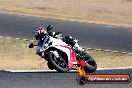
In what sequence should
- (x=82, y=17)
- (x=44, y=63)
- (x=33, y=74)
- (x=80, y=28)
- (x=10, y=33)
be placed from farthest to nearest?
(x=82, y=17)
(x=80, y=28)
(x=10, y=33)
(x=44, y=63)
(x=33, y=74)

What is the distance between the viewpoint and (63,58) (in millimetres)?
15281

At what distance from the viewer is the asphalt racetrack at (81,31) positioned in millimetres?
25384

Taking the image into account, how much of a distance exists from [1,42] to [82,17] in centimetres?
977

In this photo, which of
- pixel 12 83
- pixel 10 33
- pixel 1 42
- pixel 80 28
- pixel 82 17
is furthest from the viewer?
pixel 82 17

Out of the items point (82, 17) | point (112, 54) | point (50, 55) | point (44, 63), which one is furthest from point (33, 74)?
point (82, 17)

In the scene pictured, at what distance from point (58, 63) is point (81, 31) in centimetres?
1315

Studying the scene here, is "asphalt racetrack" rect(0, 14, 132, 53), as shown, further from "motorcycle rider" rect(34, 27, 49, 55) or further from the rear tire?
"motorcycle rider" rect(34, 27, 49, 55)

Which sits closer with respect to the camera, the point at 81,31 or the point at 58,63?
the point at 58,63

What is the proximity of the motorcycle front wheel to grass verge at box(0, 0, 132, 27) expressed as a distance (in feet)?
54.3

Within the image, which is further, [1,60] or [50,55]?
[1,60]

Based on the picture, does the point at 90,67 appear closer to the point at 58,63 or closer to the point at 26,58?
the point at 58,63

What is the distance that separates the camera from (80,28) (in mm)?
29156

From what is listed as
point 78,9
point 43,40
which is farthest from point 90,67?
point 78,9

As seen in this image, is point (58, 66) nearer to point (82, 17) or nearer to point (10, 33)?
point (10, 33)
